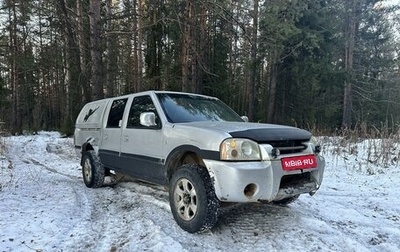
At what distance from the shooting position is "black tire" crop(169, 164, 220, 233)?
370 cm

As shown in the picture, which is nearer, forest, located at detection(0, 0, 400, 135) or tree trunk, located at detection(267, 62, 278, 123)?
forest, located at detection(0, 0, 400, 135)

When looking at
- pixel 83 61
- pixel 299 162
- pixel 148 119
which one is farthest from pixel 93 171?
pixel 83 61

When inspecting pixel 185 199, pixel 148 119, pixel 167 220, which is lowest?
pixel 167 220

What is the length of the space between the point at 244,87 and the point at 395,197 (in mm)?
27372

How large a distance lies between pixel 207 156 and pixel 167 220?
1145 millimetres

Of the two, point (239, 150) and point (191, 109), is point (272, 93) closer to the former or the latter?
point (191, 109)

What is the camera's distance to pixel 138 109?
17.8ft

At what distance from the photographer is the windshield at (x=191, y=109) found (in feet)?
15.5

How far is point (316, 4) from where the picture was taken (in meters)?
19.6

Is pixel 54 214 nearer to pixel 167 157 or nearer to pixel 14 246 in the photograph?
pixel 14 246

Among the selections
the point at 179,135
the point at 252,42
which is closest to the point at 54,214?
the point at 179,135

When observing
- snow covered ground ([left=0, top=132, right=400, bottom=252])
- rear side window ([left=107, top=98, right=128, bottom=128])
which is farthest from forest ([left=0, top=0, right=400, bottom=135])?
snow covered ground ([left=0, top=132, right=400, bottom=252])

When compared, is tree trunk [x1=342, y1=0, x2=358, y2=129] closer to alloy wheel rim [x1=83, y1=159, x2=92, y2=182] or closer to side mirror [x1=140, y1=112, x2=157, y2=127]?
alloy wheel rim [x1=83, y1=159, x2=92, y2=182]

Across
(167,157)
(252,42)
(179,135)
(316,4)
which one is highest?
(316,4)
